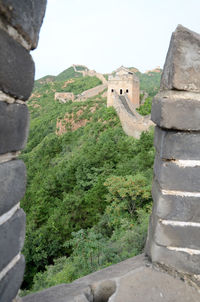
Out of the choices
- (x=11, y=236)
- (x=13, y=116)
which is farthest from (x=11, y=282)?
(x=13, y=116)

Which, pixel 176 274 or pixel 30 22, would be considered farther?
pixel 176 274

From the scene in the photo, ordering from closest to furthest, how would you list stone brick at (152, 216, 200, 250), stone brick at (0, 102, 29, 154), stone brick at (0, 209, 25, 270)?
stone brick at (0, 102, 29, 154)
stone brick at (0, 209, 25, 270)
stone brick at (152, 216, 200, 250)

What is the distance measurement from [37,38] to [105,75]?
48.9 m

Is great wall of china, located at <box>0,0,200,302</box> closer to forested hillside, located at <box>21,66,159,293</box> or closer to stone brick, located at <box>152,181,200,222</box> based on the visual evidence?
stone brick, located at <box>152,181,200,222</box>

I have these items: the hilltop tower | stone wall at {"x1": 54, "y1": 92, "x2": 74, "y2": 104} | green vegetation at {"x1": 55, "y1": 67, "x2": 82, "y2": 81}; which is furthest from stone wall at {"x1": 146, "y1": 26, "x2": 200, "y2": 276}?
green vegetation at {"x1": 55, "y1": 67, "x2": 82, "y2": 81}

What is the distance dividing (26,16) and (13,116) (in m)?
0.45

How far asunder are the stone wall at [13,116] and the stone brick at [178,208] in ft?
A: 3.50

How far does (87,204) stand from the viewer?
1115 cm

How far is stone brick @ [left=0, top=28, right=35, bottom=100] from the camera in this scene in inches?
42.4

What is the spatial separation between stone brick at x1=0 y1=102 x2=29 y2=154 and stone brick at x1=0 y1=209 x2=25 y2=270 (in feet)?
1.22

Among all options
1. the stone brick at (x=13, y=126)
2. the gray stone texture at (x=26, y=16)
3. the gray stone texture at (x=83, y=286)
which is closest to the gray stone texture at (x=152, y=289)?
the gray stone texture at (x=83, y=286)

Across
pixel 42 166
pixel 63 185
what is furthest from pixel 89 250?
pixel 42 166

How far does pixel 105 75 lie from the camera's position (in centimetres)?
4841

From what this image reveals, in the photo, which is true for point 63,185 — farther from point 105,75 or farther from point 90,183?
point 105,75
